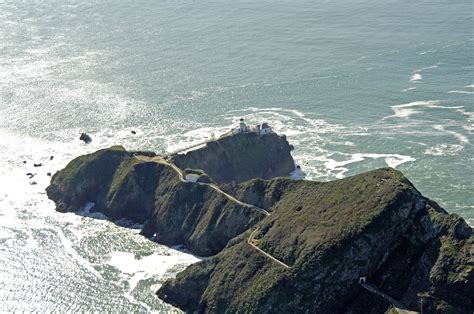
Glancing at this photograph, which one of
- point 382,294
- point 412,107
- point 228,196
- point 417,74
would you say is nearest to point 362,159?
point 412,107

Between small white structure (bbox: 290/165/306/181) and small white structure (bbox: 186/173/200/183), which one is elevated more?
small white structure (bbox: 186/173/200/183)

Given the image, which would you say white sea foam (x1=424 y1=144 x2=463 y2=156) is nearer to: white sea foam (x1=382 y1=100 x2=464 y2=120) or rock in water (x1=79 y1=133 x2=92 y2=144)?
white sea foam (x1=382 y1=100 x2=464 y2=120)

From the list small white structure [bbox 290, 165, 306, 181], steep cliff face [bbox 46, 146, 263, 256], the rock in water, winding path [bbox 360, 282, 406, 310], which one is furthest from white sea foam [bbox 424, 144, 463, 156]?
the rock in water

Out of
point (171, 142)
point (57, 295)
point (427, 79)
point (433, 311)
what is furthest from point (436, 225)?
point (427, 79)

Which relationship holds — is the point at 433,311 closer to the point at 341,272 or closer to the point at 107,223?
the point at 341,272

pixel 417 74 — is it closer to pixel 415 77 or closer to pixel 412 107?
pixel 415 77
